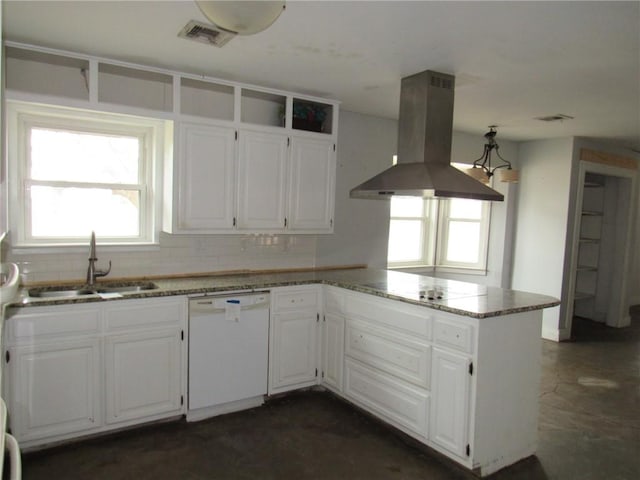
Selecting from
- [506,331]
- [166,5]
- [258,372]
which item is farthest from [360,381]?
[166,5]

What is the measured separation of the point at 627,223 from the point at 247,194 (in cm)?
512

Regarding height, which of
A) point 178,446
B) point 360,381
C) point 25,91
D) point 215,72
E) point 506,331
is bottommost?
point 178,446

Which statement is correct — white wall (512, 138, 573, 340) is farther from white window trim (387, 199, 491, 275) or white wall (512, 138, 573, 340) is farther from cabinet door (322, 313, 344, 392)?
cabinet door (322, 313, 344, 392)

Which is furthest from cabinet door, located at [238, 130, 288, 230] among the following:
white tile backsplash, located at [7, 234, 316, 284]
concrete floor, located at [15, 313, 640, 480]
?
concrete floor, located at [15, 313, 640, 480]

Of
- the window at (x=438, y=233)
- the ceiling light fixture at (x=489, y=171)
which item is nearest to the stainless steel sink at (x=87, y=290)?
the window at (x=438, y=233)

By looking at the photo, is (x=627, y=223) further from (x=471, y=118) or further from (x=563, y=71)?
(x=563, y=71)

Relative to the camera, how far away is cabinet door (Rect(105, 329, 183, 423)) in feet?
9.57

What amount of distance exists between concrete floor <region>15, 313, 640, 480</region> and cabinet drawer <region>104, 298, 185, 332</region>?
2.38 ft

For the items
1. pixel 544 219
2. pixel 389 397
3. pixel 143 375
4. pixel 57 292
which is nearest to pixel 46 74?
pixel 57 292

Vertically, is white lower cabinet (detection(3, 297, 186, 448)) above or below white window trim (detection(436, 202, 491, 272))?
below

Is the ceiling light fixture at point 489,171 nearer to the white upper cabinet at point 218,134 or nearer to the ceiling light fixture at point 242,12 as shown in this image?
the white upper cabinet at point 218,134

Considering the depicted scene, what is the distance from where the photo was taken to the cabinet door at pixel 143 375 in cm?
292

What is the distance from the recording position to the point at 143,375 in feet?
9.92

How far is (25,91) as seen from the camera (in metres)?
3.06
